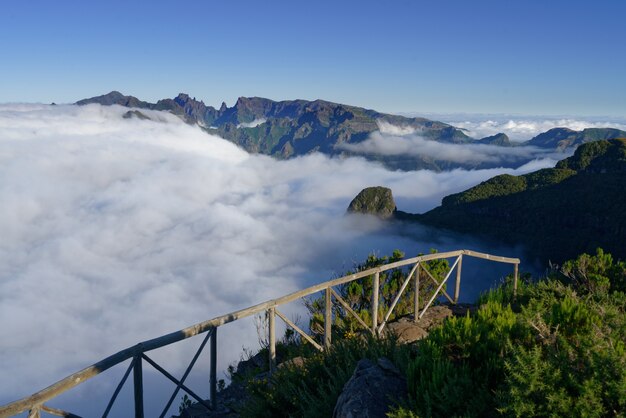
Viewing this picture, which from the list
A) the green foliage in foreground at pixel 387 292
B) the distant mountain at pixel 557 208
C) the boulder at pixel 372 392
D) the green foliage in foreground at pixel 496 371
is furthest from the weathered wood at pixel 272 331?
the distant mountain at pixel 557 208

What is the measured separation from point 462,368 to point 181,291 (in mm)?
170783

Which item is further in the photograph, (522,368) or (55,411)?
(55,411)

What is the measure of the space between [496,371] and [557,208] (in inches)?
5413

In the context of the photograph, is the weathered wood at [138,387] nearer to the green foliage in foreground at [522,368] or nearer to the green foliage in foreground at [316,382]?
the green foliage in foreground at [316,382]

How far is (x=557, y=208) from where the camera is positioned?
12438 centimetres

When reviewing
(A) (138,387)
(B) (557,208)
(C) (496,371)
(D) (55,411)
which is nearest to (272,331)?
(A) (138,387)

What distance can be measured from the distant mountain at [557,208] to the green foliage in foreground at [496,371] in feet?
318

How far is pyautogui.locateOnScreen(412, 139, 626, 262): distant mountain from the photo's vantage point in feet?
350

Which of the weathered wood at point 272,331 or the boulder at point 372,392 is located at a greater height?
the boulder at point 372,392

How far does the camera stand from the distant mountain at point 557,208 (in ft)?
350

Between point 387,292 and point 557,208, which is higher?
point 387,292

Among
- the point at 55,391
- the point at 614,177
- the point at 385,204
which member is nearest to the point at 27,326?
the point at 385,204

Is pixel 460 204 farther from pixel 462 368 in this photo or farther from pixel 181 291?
pixel 462 368

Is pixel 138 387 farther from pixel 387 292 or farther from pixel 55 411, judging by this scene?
pixel 387 292
